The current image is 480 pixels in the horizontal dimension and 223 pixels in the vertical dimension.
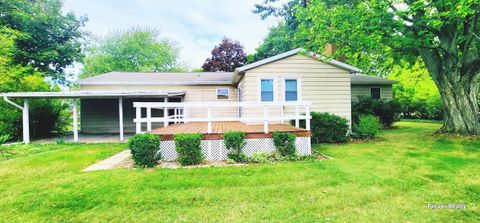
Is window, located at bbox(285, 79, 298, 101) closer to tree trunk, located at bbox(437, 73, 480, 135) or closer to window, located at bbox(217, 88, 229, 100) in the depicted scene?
window, located at bbox(217, 88, 229, 100)

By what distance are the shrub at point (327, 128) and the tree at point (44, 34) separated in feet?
64.4

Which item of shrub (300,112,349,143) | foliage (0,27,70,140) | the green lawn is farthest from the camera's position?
foliage (0,27,70,140)

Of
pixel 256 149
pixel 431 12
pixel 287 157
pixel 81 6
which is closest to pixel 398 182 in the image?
pixel 287 157

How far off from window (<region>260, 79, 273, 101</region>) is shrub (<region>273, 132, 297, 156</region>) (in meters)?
3.55

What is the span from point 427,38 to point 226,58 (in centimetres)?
2028

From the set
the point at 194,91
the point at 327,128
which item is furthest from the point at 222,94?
the point at 327,128

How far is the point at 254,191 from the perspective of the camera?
11.9 ft

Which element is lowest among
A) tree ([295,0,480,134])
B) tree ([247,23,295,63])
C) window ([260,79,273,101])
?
window ([260,79,273,101])

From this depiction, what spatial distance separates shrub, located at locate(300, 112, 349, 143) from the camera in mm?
7921

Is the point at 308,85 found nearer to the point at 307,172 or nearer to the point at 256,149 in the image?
the point at 256,149

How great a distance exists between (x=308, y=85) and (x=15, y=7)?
893 inches

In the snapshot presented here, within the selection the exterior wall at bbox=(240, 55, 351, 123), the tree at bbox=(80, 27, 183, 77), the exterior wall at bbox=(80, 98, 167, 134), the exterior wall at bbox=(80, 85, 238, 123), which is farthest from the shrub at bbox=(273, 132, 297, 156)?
the tree at bbox=(80, 27, 183, 77)

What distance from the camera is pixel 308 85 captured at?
921 centimetres

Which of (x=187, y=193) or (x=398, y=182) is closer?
(x=187, y=193)
